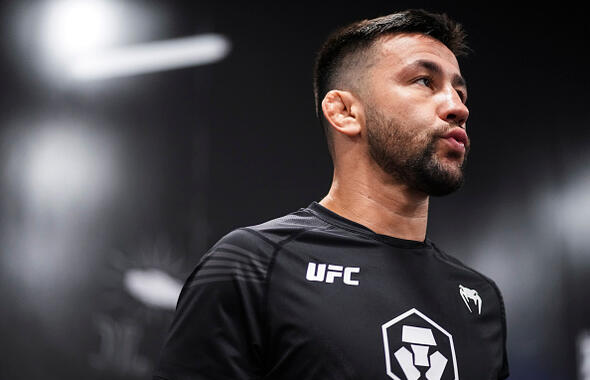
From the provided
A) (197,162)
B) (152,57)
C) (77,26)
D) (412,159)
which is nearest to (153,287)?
(197,162)

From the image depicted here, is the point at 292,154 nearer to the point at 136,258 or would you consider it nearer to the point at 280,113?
the point at 280,113

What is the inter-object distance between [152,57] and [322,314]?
208 cm

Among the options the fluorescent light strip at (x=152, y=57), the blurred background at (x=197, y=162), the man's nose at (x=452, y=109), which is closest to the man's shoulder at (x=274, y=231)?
the man's nose at (x=452, y=109)

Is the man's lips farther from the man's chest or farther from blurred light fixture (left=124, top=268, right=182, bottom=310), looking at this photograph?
blurred light fixture (left=124, top=268, right=182, bottom=310)

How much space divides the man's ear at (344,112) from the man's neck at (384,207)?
0.10m

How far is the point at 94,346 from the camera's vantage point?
2369 millimetres

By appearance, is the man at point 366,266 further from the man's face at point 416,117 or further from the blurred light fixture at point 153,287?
the blurred light fixture at point 153,287

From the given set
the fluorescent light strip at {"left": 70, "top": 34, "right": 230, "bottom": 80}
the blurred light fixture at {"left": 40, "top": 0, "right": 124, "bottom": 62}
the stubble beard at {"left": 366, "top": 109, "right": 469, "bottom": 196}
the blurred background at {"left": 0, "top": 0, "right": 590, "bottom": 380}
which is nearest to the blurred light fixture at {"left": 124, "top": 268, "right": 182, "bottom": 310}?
the blurred background at {"left": 0, "top": 0, "right": 590, "bottom": 380}

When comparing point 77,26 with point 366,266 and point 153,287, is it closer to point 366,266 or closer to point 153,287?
point 153,287

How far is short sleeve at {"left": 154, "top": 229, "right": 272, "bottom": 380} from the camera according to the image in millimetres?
818

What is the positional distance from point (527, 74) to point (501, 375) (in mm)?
2022

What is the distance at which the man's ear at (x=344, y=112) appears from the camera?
1.09 meters

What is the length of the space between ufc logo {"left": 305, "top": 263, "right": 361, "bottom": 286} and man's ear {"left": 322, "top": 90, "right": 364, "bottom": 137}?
26 cm

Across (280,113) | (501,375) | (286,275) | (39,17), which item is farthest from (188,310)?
(39,17)
